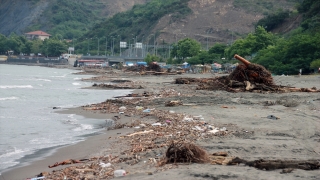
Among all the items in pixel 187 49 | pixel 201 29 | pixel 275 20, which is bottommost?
pixel 187 49

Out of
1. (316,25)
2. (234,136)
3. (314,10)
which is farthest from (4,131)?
(314,10)

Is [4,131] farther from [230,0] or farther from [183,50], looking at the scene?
[230,0]

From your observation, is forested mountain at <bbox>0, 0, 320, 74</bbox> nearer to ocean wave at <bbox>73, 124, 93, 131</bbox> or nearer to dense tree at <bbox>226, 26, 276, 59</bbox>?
dense tree at <bbox>226, 26, 276, 59</bbox>

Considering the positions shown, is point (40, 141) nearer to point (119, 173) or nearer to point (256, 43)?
point (119, 173)

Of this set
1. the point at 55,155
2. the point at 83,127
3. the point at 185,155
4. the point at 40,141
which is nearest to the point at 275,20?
the point at 83,127

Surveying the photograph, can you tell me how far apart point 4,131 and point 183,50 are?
79850 mm

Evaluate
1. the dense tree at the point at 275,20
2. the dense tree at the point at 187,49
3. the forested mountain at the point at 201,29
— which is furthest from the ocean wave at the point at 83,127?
the dense tree at the point at 275,20

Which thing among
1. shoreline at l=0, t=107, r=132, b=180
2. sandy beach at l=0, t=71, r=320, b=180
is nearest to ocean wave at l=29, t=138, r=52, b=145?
shoreline at l=0, t=107, r=132, b=180

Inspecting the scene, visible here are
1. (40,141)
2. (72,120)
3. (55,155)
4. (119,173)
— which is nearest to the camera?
(119,173)

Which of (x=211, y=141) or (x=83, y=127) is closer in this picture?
(x=211, y=141)

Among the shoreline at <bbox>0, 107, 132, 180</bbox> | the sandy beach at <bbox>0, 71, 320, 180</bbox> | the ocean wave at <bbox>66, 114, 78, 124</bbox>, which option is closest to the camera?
the sandy beach at <bbox>0, 71, 320, 180</bbox>

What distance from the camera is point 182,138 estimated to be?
36.8ft

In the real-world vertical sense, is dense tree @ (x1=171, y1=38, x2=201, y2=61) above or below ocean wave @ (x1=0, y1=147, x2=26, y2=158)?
above

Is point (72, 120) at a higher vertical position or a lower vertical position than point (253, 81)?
lower
